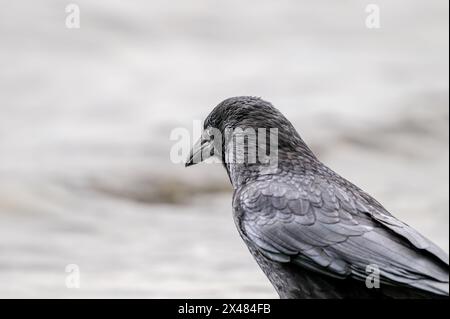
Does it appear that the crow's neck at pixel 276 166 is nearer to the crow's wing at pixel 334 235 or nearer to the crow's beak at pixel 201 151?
the crow's wing at pixel 334 235

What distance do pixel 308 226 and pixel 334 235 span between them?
197 millimetres

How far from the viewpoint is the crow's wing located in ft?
20.8

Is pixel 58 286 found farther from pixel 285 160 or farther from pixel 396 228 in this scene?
pixel 396 228

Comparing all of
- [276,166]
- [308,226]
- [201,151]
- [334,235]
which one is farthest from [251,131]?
[334,235]

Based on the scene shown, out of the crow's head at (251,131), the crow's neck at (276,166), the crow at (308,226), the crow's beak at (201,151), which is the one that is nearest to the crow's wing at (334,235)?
the crow at (308,226)

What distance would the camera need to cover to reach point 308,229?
22.3ft

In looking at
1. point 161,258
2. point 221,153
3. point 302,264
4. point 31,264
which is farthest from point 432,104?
point 302,264

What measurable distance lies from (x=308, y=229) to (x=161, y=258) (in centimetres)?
531

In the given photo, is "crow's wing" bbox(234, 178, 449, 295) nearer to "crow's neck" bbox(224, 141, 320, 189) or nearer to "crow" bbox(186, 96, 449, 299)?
"crow" bbox(186, 96, 449, 299)

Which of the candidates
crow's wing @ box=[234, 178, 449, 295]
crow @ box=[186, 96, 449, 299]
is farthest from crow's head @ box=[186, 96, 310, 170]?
crow's wing @ box=[234, 178, 449, 295]

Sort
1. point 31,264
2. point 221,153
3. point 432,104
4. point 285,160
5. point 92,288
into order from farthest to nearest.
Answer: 1. point 432,104
2. point 31,264
3. point 92,288
4. point 221,153
5. point 285,160

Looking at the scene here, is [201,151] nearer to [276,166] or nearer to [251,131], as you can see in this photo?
[251,131]

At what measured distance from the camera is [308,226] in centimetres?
681

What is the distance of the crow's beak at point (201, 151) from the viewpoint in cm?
801
